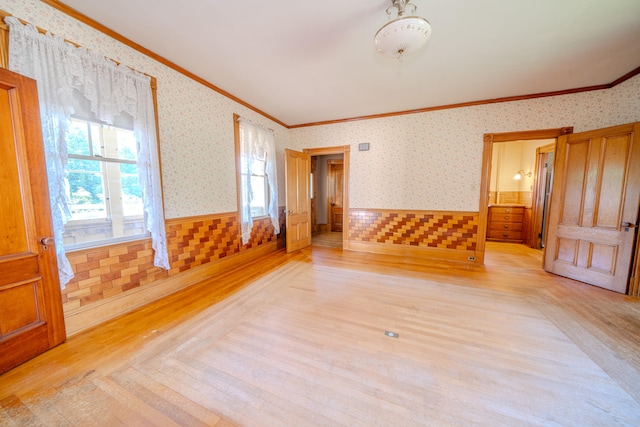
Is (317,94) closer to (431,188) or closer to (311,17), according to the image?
(311,17)

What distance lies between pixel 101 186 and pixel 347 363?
2.67 m

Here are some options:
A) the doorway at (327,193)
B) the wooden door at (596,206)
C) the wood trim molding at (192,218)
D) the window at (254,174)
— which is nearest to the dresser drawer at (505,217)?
the wooden door at (596,206)

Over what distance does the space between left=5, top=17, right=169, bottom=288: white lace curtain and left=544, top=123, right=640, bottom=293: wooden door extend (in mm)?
5371

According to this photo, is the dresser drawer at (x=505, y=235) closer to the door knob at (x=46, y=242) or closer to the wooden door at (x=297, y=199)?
the wooden door at (x=297, y=199)

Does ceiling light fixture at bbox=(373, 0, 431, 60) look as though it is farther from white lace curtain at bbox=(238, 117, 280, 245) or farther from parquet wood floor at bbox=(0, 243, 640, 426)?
white lace curtain at bbox=(238, 117, 280, 245)

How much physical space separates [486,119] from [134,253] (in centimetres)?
521

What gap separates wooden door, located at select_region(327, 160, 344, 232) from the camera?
6.79 m

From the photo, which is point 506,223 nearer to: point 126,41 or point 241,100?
point 241,100

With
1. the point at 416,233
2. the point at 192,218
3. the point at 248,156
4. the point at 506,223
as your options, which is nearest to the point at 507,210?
the point at 506,223

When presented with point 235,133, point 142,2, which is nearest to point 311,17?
point 142,2

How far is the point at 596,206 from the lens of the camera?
2.85 m

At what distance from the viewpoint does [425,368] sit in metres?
1.51

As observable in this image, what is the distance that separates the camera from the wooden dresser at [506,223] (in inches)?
201

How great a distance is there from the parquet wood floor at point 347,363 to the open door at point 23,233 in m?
0.20
